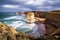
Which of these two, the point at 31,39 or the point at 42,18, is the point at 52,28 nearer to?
the point at 42,18

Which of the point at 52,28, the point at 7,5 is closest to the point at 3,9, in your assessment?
the point at 7,5

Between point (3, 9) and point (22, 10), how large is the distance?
286 mm

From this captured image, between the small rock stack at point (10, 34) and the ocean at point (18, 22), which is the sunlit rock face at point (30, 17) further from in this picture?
the small rock stack at point (10, 34)

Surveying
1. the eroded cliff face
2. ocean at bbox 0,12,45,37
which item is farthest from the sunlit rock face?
the eroded cliff face

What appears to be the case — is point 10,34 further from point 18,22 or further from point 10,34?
point 18,22

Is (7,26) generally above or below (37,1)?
below

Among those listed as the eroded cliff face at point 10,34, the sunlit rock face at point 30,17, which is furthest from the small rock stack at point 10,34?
the sunlit rock face at point 30,17

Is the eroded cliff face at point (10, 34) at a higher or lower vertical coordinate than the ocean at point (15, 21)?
lower

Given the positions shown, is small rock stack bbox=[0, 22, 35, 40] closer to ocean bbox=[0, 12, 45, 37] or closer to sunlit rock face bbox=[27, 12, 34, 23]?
ocean bbox=[0, 12, 45, 37]

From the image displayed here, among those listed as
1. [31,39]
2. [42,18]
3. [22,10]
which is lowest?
[31,39]

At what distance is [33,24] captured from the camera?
2.05 meters

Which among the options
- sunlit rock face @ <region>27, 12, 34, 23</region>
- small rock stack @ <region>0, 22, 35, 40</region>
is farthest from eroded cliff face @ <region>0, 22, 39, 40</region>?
sunlit rock face @ <region>27, 12, 34, 23</region>

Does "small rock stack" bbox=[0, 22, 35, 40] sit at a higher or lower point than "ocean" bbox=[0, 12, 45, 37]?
lower

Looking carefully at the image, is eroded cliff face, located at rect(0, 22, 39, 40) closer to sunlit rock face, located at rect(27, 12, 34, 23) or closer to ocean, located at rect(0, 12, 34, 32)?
ocean, located at rect(0, 12, 34, 32)
